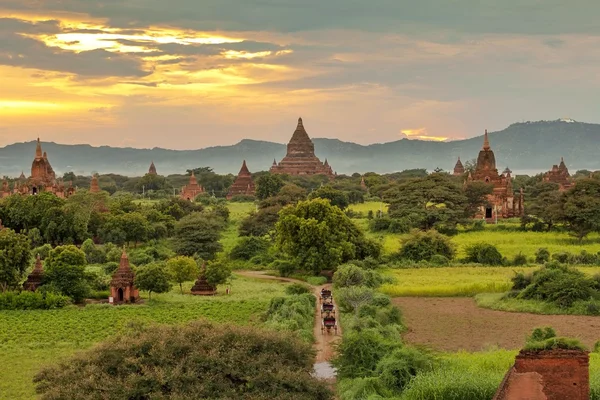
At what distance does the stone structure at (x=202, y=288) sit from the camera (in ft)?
150

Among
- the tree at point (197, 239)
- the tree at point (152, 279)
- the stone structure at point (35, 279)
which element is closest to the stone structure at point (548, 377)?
the tree at point (152, 279)

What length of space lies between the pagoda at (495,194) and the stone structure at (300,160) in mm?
61405

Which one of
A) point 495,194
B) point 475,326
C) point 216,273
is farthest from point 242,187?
point 475,326

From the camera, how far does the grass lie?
4409 cm

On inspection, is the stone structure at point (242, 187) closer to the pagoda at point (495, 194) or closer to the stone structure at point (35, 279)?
the pagoda at point (495, 194)

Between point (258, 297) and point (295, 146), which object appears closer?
point (258, 297)

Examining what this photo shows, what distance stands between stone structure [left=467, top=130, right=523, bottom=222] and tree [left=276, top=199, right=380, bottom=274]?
23364 mm

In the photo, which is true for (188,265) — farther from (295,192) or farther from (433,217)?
(295,192)

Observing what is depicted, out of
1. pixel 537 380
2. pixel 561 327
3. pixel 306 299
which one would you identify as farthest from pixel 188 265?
pixel 537 380

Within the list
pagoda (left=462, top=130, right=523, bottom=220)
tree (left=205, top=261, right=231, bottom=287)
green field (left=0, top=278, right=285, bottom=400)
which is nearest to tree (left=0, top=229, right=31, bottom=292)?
green field (left=0, top=278, right=285, bottom=400)

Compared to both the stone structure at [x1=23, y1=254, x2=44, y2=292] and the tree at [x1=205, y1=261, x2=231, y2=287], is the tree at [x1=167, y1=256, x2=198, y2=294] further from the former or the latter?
the stone structure at [x1=23, y1=254, x2=44, y2=292]

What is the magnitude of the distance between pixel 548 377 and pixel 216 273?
98.7 ft

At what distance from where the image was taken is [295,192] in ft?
267

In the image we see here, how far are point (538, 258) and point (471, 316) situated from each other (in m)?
16.7
